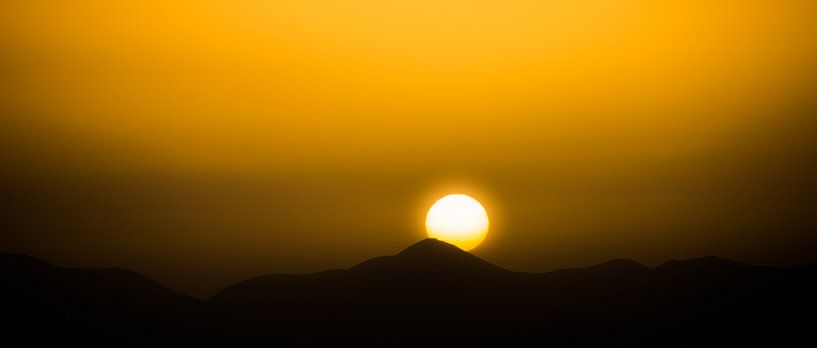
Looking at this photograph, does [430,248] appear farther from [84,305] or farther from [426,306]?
[84,305]

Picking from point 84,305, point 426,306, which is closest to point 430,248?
point 426,306

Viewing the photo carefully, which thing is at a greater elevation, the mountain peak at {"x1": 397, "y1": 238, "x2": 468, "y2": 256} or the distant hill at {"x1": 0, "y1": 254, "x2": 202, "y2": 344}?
the mountain peak at {"x1": 397, "y1": 238, "x2": 468, "y2": 256}

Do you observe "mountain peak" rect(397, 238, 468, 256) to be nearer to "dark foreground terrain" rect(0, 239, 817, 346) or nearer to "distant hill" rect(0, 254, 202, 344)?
"dark foreground terrain" rect(0, 239, 817, 346)

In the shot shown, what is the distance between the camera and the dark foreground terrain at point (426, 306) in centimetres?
12238

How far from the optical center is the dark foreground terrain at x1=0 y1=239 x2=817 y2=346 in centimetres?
12238

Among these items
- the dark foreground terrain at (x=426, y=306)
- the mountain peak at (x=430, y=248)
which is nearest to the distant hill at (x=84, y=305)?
the dark foreground terrain at (x=426, y=306)

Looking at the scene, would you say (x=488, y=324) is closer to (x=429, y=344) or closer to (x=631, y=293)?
(x=429, y=344)

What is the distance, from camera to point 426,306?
144 m

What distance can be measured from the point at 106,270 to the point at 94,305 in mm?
16195

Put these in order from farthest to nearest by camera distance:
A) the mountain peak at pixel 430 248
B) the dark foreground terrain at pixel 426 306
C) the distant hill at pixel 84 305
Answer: the mountain peak at pixel 430 248 → the dark foreground terrain at pixel 426 306 → the distant hill at pixel 84 305

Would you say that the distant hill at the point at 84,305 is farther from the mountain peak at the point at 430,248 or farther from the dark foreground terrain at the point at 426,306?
the mountain peak at the point at 430,248

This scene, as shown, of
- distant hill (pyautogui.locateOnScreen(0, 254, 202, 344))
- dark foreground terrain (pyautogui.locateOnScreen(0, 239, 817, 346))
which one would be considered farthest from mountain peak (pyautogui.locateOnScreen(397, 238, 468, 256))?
distant hill (pyautogui.locateOnScreen(0, 254, 202, 344))

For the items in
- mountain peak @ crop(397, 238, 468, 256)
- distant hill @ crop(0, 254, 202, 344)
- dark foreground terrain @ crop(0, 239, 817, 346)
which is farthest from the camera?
mountain peak @ crop(397, 238, 468, 256)

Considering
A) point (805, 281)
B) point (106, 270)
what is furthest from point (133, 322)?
point (805, 281)
